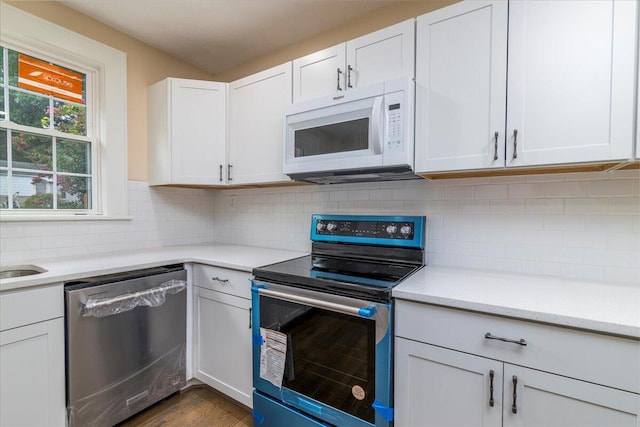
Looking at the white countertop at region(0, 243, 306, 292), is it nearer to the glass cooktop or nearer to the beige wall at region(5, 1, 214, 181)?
the glass cooktop

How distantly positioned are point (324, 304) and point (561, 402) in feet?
2.88

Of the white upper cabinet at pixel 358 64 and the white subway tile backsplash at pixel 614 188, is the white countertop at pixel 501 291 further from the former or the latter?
the white upper cabinet at pixel 358 64

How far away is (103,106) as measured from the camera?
6.81ft

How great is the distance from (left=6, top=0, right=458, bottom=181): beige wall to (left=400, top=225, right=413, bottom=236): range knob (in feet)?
4.36

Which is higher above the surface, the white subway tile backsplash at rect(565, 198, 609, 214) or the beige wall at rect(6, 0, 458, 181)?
the beige wall at rect(6, 0, 458, 181)

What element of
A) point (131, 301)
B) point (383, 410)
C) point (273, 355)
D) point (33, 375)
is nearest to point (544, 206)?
point (383, 410)

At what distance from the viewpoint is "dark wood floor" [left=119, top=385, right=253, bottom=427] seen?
5.41 ft

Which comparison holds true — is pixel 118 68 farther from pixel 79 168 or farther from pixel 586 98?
pixel 586 98

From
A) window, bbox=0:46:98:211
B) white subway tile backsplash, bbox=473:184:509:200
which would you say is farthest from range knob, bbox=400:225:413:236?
window, bbox=0:46:98:211

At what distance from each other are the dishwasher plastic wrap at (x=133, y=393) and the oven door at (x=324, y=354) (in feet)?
2.04

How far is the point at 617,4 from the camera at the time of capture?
1071 millimetres

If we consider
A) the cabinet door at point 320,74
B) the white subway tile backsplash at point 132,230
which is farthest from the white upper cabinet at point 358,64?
the white subway tile backsplash at point 132,230

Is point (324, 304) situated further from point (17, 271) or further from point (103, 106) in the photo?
point (103, 106)

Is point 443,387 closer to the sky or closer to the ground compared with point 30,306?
closer to the ground
